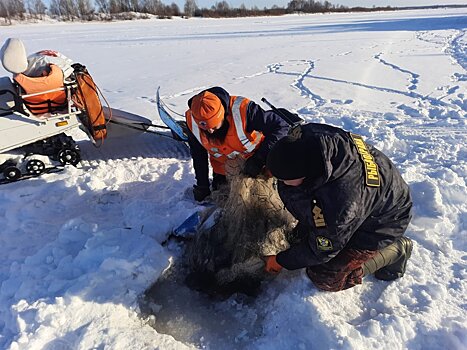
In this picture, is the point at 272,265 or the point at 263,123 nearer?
the point at 272,265

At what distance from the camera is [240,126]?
3.05 meters

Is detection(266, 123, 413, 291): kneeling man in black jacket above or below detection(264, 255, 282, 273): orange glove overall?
above

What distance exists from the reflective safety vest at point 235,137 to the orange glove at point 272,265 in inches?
31.5

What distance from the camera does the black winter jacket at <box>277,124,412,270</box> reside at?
2.04 metres

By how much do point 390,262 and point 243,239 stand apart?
936 mm

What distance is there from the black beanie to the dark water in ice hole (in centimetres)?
101

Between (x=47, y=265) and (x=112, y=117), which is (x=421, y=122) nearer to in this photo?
(x=112, y=117)

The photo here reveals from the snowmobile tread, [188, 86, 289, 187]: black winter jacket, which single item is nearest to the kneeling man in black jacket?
[188, 86, 289, 187]: black winter jacket

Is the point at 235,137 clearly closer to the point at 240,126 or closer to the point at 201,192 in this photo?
the point at 240,126

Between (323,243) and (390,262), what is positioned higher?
(323,243)

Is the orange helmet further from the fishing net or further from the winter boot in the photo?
the winter boot

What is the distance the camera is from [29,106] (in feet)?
13.0

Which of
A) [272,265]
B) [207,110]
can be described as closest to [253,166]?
[207,110]

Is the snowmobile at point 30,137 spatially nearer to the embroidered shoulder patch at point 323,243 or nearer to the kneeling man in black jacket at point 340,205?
the kneeling man in black jacket at point 340,205
